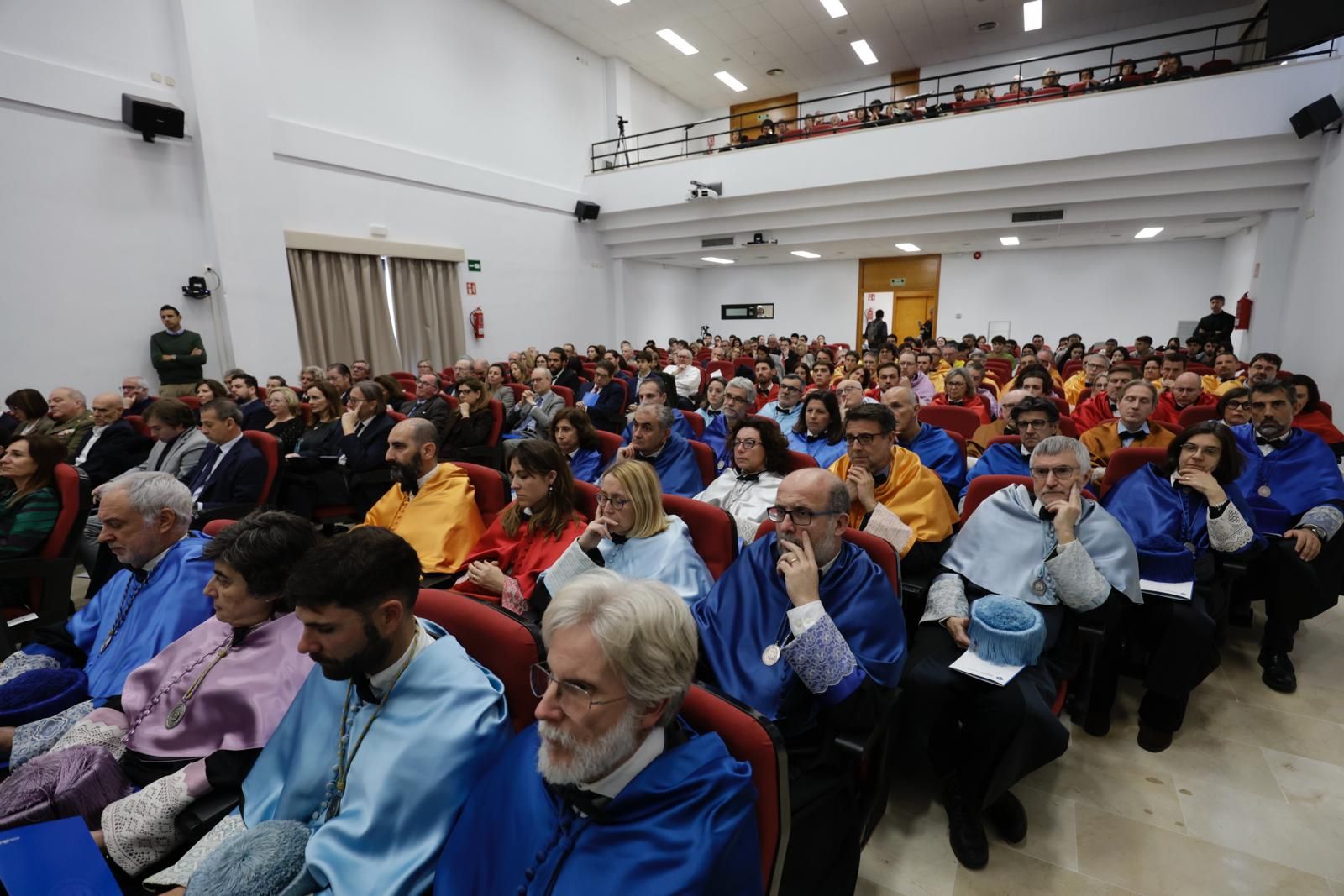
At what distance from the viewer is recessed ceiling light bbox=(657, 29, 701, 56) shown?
11.6 m

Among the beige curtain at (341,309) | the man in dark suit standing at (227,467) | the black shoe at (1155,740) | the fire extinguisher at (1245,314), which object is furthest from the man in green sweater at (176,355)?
the fire extinguisher at (1245,314)

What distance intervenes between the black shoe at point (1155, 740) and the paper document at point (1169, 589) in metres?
0.52

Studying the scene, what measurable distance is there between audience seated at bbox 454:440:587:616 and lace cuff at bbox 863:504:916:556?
117 centimetres

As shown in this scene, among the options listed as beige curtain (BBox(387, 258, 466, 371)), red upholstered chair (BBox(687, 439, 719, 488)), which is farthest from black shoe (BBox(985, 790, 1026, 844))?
beige curtain (BBox(387, 258, 466, 371))

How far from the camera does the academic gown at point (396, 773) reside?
3.81 feet

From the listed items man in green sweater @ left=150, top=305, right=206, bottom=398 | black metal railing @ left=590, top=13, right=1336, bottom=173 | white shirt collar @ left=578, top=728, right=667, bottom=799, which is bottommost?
white shirt collar @ left=578, top=728, right=667, bottom=799

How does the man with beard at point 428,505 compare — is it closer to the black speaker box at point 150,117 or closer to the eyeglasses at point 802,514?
the eyeglasses at point 802,514

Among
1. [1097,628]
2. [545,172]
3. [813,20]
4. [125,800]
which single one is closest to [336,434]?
[125,800]

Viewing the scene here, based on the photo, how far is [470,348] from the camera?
411 inches

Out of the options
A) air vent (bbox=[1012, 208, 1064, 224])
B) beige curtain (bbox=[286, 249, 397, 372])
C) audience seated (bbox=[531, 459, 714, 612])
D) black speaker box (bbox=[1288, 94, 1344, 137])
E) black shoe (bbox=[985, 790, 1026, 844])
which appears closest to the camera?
black shoe (bbox=[985, 790, 1026, 844])

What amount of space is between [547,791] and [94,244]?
7994 millimetres

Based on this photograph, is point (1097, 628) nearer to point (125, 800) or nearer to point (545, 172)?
point (125, 800)

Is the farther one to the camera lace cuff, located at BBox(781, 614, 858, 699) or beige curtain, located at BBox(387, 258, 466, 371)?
beige curtain, located at BBox(387, 258, 466, 371)

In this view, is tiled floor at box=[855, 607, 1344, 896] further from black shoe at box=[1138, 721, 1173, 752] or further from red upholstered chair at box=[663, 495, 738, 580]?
red upholstered chair at box=[663, 495, 738, 580]
